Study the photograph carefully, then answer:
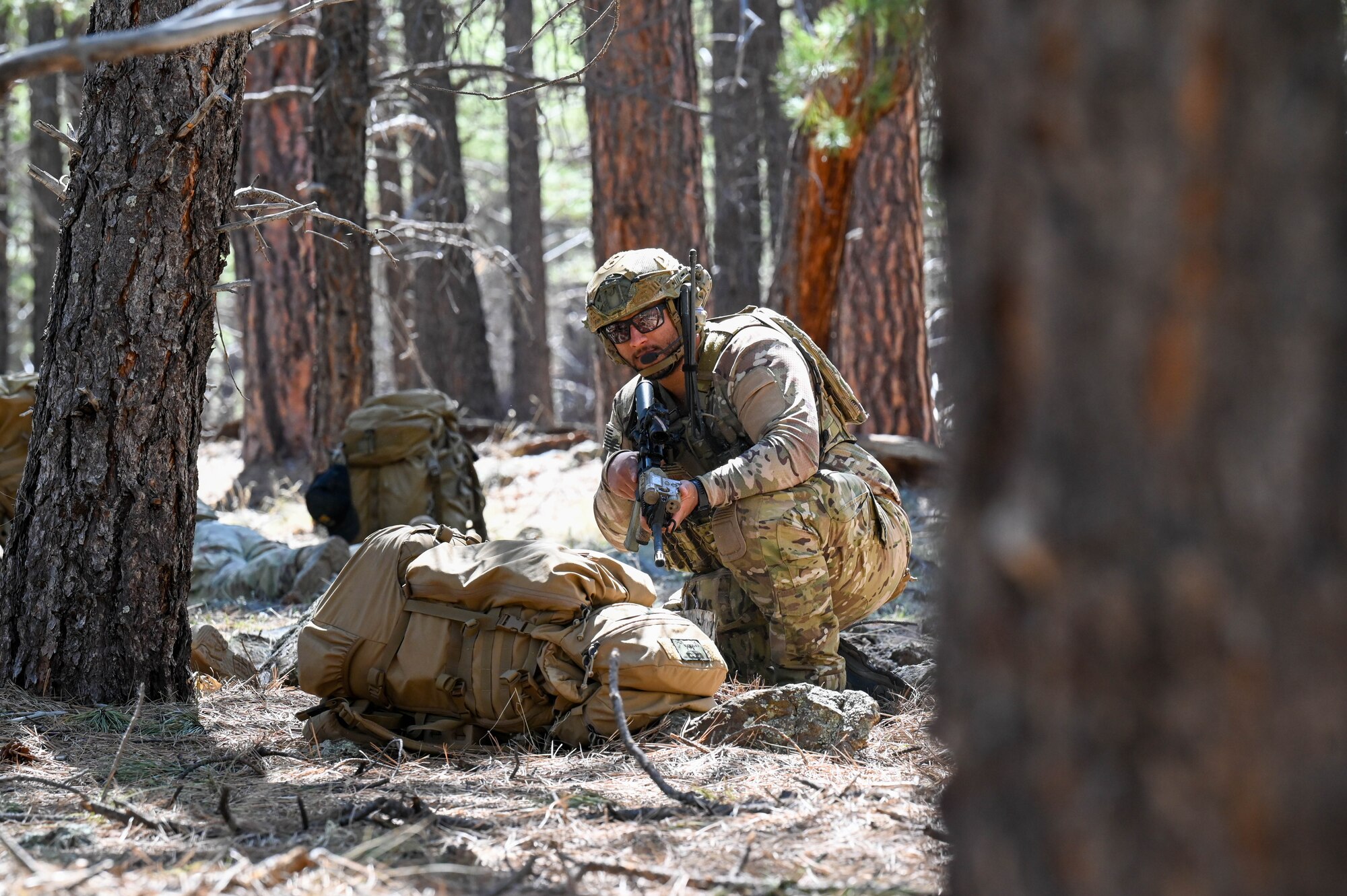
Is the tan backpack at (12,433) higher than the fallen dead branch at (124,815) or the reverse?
higher

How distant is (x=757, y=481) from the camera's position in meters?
4.02

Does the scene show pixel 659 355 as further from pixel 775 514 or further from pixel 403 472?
pixel 403 472

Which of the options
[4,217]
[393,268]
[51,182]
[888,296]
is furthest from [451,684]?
[4,217]

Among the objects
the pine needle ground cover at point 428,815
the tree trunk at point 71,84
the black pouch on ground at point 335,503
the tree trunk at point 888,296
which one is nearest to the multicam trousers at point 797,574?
the pine needle ground cover at point 428,815

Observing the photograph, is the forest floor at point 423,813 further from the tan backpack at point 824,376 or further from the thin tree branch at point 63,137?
the thin tree branch at point 63,137

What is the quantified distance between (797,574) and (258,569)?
3.33 meters

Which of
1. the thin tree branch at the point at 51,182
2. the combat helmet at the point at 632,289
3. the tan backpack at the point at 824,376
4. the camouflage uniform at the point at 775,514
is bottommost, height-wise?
the camouflage uniform at the point at 775,514

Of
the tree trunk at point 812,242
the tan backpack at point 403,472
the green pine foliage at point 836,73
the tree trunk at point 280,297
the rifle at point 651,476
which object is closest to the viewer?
the rifle at point 651,476

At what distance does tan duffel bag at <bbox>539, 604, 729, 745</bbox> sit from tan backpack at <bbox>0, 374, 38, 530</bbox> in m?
3.48

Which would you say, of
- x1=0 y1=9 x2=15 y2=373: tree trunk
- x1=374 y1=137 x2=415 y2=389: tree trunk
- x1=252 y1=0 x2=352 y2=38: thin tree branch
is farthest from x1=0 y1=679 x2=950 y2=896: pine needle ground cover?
x1=0 y1=9 x2=15 y2=373: tree trunk

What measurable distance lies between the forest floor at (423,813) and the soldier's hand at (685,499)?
90cm

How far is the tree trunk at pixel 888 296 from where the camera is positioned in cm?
912

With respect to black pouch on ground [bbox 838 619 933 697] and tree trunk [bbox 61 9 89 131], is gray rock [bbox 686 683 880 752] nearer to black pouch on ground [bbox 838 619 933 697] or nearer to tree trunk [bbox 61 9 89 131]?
black pouch on ground [bbox 838 619 933 697]

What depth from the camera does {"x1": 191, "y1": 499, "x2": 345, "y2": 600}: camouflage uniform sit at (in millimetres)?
6031
